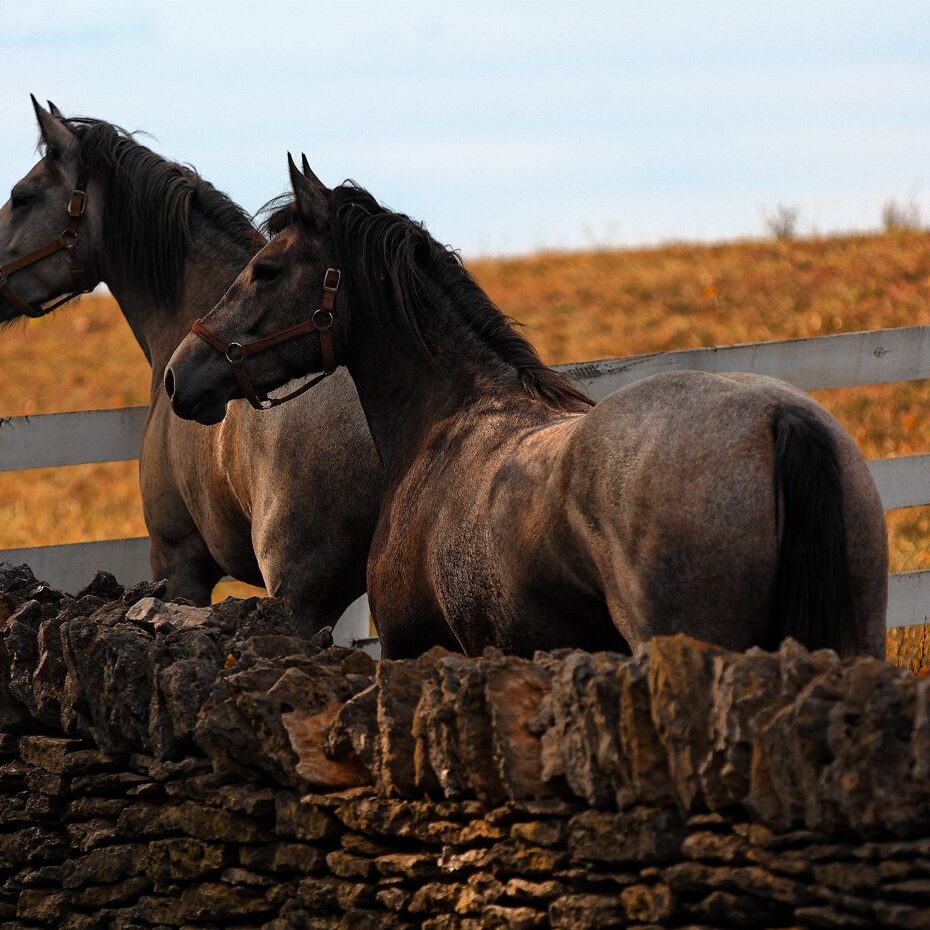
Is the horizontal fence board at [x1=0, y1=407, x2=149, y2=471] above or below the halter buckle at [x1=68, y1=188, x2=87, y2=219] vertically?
below

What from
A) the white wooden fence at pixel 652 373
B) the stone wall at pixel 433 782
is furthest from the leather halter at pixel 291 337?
the white wooden fence at pixel 652 373

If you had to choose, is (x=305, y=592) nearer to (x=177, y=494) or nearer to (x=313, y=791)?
(x=177, y=494)

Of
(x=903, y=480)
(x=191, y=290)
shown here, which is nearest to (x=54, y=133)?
(x=191, y=290)

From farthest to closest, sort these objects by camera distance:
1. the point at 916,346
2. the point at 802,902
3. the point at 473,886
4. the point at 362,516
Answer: the point at 916,346 → the point at 362,516 → the point at 473,886 → the point at 802,902

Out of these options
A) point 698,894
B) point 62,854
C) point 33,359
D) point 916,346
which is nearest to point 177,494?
point 62,854

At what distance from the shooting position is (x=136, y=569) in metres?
7.51

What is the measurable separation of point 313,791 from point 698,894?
123 centimetres

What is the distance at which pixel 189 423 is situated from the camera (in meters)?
6.54

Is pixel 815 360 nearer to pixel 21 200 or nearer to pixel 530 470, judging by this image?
pixel 530 470

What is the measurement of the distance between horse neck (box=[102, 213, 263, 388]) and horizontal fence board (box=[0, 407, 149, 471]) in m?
0.50

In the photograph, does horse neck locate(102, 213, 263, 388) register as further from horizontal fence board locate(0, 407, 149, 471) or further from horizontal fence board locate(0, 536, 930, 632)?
horizontal fence board locate(0, 536, 930, 632)

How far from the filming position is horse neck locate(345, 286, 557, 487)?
17.4 feet

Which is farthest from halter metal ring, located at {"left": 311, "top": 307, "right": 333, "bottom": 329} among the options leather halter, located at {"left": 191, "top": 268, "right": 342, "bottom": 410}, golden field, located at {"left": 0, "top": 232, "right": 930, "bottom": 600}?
golden field, located at {"left": 0, "top": 232, "right": 930, "bottom": 600}

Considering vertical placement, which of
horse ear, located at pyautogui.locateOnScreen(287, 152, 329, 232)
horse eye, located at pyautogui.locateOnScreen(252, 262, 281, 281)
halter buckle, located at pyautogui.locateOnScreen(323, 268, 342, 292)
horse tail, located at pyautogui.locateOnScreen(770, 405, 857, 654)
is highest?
horse ear, located at pyautogui.locateOnScreen(287, 152, 329, 232)
